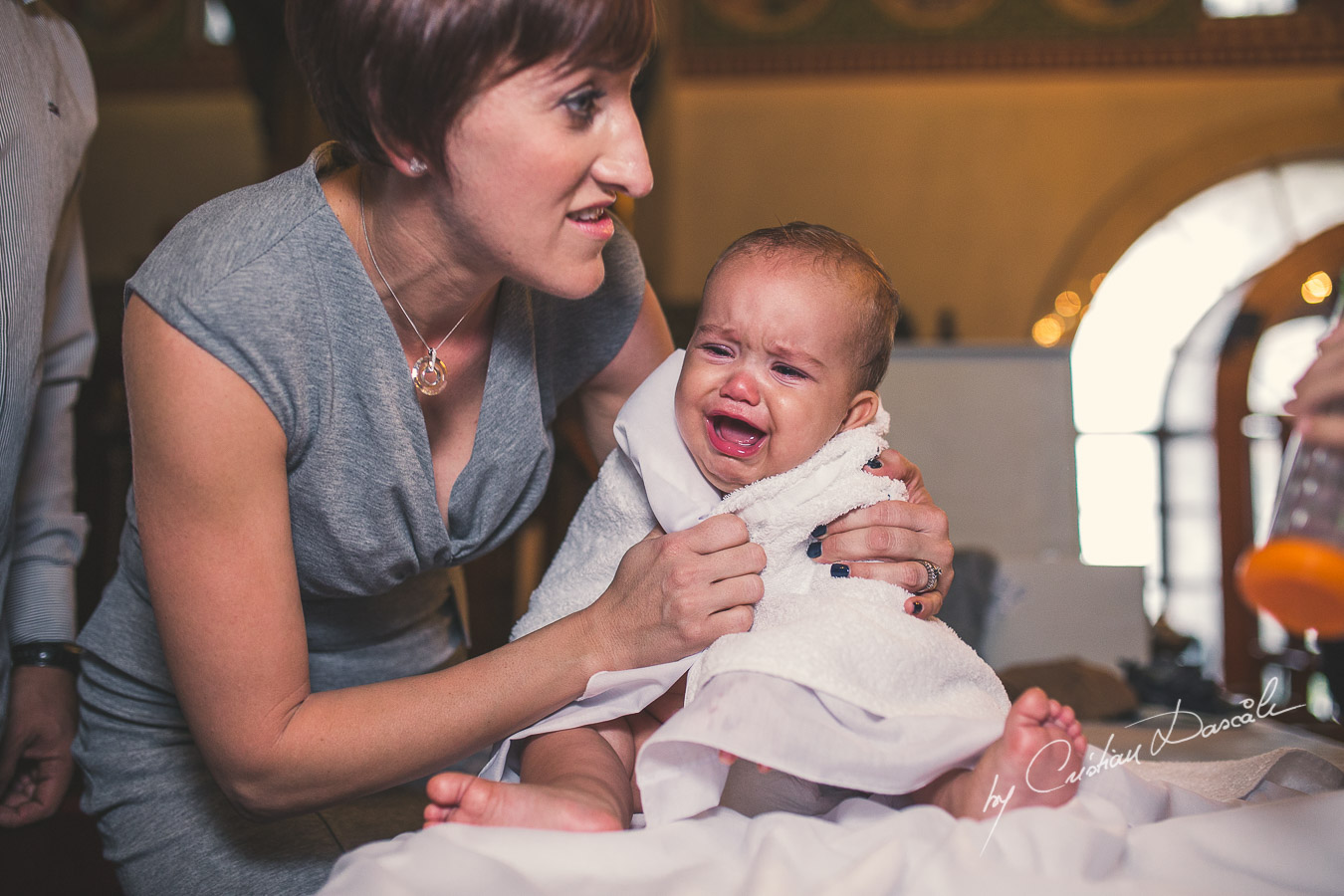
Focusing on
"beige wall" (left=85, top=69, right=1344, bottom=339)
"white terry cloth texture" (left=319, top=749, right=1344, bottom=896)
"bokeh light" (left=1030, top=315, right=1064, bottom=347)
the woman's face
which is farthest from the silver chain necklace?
"bokeh light" (left=1030, top=315, right=1064, bottom=347)

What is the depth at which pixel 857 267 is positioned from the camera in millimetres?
1289

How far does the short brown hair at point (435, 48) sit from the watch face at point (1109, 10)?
20.2 ft

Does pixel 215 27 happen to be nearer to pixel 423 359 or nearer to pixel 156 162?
pixel 156 162

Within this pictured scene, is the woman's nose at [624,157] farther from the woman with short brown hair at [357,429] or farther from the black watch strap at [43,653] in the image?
the black watch strap at [43,653]

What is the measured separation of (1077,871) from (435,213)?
2.95ft

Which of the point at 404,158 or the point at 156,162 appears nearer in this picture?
the point at 404,158

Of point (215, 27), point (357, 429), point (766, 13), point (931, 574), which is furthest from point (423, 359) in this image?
point (215, 27)

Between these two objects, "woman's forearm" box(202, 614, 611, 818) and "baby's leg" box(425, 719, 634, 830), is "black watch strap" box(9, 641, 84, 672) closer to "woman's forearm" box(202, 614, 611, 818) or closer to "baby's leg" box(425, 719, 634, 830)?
"woman's forearm" box(202, 614, 611, 818)

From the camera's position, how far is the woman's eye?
103 centimetres

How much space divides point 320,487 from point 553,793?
46cm

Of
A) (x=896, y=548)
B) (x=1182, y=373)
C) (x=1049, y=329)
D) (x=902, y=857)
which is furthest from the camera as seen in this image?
(x=1182, y=373)

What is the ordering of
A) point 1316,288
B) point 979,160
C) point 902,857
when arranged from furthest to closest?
1. point 979,160
2. point 1316,288
3. point 902,857

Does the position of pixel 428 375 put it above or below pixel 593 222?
below

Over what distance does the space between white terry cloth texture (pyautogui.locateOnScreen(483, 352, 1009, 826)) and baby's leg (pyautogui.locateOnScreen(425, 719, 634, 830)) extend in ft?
0.11
